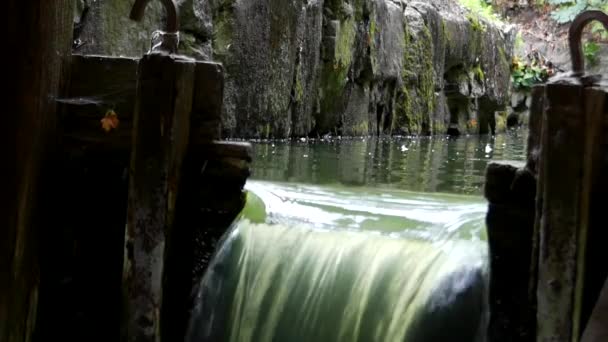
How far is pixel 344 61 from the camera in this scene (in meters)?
10.6

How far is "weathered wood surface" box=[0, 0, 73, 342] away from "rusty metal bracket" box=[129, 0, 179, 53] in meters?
0.30

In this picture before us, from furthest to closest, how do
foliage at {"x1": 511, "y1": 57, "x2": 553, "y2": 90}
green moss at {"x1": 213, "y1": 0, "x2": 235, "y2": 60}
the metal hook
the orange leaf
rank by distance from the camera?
foliage at {"x1": 511, "y1": 57, "x2": 553, "y2": 90} → green moss at {"x1": 213, "y1": 0, "x2": 235, "y2": 60} → the orange leaf → the metal hook

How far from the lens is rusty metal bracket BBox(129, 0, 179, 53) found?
317 centimetres

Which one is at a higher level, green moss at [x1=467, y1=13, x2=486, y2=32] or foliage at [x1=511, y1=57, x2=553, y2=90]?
green moss at [x1=467, y1=13, x2=486, y2=32]

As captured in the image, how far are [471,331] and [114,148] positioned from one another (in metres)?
1.72

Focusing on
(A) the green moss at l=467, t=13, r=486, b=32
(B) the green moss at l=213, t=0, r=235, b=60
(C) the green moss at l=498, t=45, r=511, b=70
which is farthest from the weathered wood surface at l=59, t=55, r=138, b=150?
(C) the green moss at l=498, t=45, r=511, b=70

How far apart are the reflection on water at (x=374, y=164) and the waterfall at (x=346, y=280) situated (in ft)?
5.86

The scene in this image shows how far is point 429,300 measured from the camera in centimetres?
308

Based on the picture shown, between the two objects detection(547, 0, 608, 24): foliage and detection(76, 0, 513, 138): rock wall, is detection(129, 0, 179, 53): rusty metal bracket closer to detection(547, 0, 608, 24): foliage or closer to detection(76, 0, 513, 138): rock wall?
detection(76, 0, 513, 138): rock wall

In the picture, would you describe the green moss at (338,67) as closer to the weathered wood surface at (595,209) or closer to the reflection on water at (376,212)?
the reflection on water at (376,212)

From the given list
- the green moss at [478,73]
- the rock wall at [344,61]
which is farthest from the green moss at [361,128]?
the green moss at [478,73]

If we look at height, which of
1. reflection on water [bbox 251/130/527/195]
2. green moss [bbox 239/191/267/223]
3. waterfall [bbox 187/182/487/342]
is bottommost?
waterfall [bbox 187/182/487/342]

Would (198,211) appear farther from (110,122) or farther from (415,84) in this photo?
(415,84)

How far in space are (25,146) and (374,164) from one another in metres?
4.73
